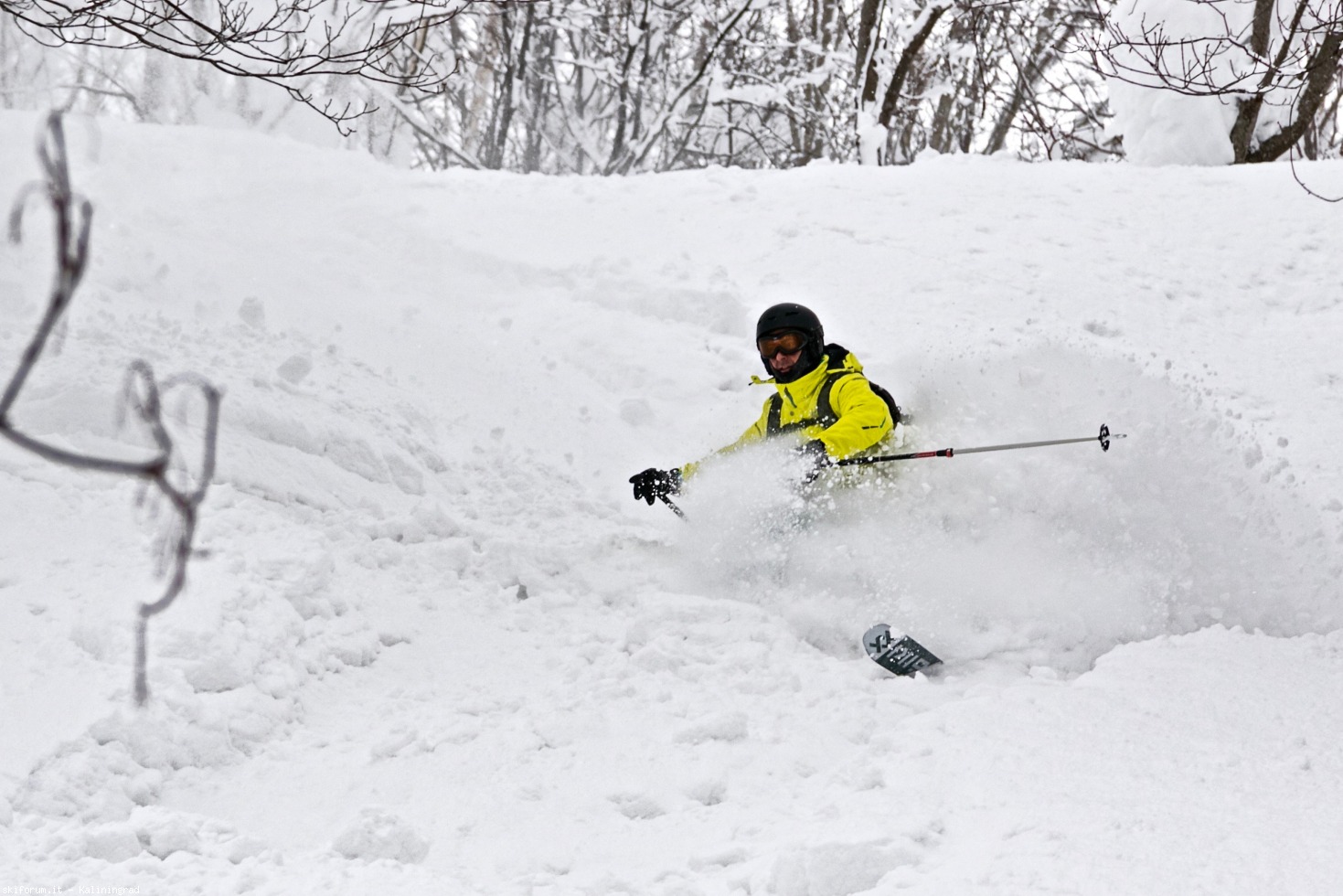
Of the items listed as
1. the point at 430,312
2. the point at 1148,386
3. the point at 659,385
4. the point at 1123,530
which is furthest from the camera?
the point at 430,312

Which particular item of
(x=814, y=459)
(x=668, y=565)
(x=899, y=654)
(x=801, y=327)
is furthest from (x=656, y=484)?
(x=899, y=654)

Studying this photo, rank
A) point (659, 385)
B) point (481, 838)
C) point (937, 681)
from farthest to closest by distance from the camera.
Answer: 1. point (659, 385)
2. point (937, 681)
3. point (481, 838)

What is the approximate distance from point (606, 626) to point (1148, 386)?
12.3 feet

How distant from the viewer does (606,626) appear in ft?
16.6

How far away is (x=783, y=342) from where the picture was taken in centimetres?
618

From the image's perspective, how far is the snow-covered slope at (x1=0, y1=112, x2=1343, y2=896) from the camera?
3.41 meters

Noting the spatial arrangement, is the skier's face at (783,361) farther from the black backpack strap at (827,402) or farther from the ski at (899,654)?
the ski at (899,654)

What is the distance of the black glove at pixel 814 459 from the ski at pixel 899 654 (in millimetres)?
1137

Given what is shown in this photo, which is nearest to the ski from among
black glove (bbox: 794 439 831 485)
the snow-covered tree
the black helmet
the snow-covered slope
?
the snow-covered slope

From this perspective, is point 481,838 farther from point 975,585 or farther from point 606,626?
point 975,585

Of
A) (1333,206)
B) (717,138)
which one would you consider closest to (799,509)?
(1333,206)

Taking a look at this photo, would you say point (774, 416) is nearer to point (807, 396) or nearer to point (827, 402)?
point (807, 396)

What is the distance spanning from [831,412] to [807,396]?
0.23 meters

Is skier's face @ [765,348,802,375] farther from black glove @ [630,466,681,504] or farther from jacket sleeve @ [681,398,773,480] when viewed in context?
black glove @ [630,466,681,504]
